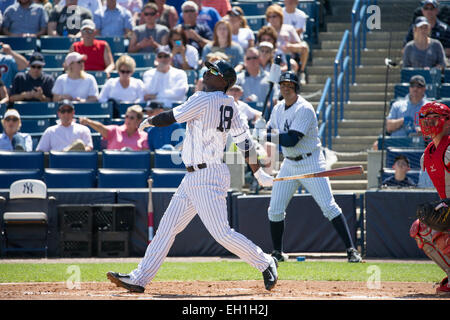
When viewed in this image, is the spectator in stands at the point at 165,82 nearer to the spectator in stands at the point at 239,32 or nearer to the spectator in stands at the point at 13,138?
the spectator in stands at the point at 239,32

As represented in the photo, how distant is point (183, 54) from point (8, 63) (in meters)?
3.11

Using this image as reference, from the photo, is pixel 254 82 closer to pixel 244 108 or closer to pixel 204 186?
pixel 244 108

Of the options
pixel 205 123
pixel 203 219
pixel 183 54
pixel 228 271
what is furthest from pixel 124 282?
pixel 183 54

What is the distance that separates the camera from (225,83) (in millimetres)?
7152

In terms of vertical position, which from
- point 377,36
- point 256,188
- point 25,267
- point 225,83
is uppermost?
point 377,36

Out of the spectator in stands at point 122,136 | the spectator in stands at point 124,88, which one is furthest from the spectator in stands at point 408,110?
the spectator in stands at point 124,88

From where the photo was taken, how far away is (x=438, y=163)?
6930 millimetres

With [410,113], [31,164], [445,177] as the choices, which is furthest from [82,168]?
[445,177]

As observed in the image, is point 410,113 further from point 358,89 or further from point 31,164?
point 31,164

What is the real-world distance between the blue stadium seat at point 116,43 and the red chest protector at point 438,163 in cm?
914

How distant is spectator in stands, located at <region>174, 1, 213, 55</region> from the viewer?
14531 mm

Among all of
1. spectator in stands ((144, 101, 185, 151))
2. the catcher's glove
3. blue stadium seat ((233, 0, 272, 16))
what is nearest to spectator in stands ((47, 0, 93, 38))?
blue stadium seat ((233, 0, 272, 16))

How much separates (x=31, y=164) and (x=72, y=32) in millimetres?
4647

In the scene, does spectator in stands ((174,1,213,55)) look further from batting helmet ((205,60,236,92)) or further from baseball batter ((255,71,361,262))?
batting helmet ((205,60,236,92))
